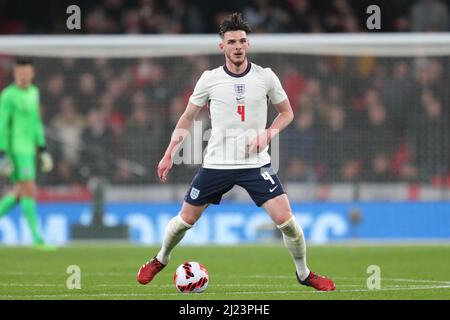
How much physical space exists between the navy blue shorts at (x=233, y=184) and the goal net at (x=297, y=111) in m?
9.31

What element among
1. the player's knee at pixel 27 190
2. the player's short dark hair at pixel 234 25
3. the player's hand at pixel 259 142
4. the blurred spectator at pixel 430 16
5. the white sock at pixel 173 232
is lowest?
the player's knee at pixel 27 190

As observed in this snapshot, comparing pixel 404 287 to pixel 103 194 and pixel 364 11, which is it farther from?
pixel 364 11

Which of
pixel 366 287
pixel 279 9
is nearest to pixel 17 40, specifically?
pixel 279 9

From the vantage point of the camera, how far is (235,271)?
12750mm

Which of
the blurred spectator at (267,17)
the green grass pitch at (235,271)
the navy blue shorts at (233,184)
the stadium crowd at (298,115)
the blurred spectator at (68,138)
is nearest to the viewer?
the green grass pitch at (235,271)

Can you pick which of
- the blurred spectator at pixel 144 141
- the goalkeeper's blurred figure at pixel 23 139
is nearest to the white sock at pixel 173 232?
the goalkeeper's blurred figure at pixel 23 139

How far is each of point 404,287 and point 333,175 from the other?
954cm

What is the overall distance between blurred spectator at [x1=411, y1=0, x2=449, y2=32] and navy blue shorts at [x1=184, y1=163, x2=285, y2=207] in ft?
42.0

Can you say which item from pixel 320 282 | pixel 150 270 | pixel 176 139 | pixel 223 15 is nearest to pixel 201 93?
pixel 176 139

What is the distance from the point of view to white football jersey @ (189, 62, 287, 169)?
9.95 meters

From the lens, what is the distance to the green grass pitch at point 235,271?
9789mm

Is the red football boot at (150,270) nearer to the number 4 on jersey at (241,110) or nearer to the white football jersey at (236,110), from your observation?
the white football jersey at (236,110)

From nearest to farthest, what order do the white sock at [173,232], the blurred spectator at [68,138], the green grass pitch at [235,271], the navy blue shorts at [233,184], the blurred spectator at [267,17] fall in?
the green grass pitch at [235,271], the navy blue shorts at [233,184], the white sock at [173,232], the blurred spectator at [68,138], the blurred spectator at [267,17]

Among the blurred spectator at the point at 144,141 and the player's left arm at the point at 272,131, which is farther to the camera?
the blurred spectator at the point at 144,141
